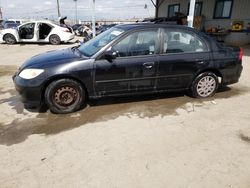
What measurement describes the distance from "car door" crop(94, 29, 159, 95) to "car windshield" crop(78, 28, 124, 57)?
0.74 feet

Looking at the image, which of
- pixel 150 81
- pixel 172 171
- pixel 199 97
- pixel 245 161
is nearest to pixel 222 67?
pixel 199 97

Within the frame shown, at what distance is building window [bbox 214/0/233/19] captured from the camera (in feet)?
52.4

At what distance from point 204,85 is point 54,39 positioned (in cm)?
1262

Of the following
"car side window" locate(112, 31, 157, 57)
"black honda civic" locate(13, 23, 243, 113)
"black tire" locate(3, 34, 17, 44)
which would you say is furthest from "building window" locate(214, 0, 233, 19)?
"black tire" locate(3, 34, 17, 44)

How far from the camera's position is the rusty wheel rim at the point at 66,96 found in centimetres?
433

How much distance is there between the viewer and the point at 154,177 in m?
2.77

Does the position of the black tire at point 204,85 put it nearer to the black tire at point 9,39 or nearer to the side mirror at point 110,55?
the side mirror at point 110,55

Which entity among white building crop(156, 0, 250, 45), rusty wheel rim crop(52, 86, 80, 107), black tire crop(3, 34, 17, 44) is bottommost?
rusty wheel rim crop(52, 86, 80, 107)

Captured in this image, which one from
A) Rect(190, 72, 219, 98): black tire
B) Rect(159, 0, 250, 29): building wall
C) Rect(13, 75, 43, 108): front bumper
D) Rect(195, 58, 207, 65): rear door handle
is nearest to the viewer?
Rect(13, 75, 43, 108): front bumper

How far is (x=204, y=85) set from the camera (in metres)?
5.14

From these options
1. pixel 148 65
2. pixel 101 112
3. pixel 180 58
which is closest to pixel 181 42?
pixel 180 58

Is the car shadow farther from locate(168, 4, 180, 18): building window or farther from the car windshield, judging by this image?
locate(168, 4, 180, 18): building window

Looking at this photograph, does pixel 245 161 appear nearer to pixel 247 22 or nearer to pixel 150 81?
pixel 150 81

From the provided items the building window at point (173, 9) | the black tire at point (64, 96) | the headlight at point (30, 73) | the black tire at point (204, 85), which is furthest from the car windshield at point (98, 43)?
the building window at point (173, 9)
